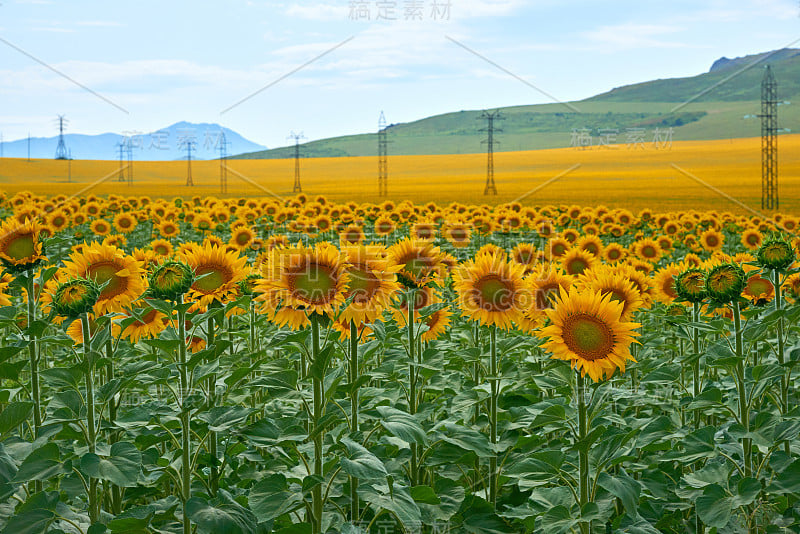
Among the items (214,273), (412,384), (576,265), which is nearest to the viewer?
(412,384)

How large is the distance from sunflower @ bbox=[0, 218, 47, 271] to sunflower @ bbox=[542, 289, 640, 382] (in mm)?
3228

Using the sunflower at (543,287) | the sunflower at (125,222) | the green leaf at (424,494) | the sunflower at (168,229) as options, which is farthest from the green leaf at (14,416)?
the sunflower at (125,222)

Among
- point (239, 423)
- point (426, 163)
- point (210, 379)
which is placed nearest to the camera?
point (239, 423)

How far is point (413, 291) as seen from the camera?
4.35 meters

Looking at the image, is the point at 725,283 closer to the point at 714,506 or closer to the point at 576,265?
the point at 714,506

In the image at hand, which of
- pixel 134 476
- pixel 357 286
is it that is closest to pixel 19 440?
pixel 134 476

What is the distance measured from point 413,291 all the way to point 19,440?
247 cm

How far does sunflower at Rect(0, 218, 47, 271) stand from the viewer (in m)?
4.11

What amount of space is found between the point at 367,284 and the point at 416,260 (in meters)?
0.80

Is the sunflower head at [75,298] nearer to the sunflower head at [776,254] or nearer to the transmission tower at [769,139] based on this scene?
the sunflower head at [776,254]

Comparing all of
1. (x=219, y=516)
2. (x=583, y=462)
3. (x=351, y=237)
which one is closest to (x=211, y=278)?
(x=219, y=516)

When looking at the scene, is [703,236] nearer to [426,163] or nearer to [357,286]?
[357,286]

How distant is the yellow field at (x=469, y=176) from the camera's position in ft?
202

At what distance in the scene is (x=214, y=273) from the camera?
426 centimetres
